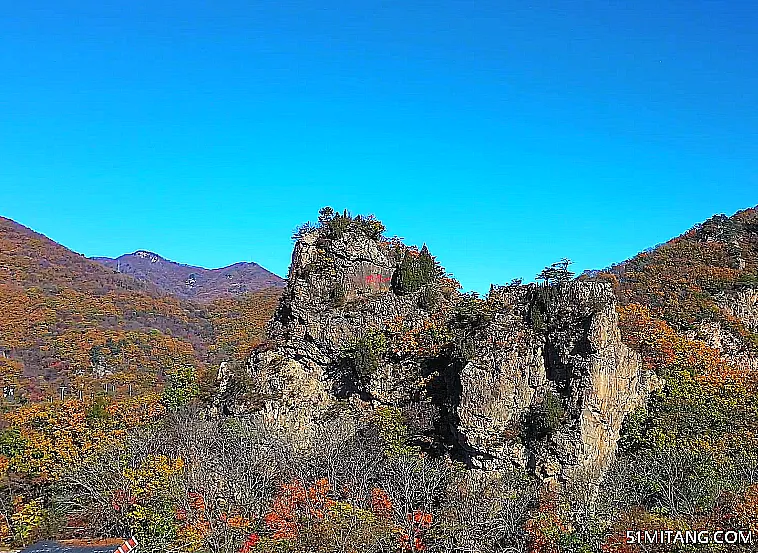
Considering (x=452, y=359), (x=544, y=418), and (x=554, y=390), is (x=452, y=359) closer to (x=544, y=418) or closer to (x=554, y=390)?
(x=554, y=390)

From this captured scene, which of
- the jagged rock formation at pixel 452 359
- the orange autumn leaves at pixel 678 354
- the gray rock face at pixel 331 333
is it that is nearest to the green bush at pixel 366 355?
the jagged rock formation at pixel 452 359

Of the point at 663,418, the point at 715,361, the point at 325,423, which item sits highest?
the point at 715,361

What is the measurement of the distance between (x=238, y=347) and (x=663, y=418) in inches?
2010

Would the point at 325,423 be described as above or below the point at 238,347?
below

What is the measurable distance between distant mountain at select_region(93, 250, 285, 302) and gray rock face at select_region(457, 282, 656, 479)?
137460mm

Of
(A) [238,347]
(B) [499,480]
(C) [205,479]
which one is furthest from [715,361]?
(A) [238,347]

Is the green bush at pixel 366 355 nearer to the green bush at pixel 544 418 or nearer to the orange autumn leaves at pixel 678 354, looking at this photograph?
the green bush at pixel 544 418

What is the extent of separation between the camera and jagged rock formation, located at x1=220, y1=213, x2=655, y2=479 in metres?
24.1

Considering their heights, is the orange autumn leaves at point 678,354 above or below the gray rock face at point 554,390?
above

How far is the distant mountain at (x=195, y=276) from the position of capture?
16534cm

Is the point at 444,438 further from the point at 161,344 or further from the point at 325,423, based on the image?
the point at 161,344

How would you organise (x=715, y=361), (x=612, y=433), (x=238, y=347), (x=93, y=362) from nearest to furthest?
(x=612, y=433) → (x=715, y=361) → (x=93, y=362) → (x=238, y=347)

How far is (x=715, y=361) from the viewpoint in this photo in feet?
105

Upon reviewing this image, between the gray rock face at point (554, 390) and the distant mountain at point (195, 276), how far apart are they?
137460 mm
